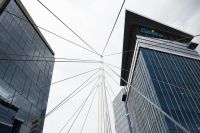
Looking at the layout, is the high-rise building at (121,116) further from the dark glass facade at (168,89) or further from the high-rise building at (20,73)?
the high-rise building at (20,73)

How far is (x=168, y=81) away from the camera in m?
48.4

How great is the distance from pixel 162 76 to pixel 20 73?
115 feet

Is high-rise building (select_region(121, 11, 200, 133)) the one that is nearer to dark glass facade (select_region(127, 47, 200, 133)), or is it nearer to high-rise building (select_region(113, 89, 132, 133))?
dark glass facade (select_region(127, 47, 200, 133))

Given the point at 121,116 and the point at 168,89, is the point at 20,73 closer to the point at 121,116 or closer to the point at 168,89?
the point at 168,89

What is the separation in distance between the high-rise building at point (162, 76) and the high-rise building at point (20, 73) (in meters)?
23.1

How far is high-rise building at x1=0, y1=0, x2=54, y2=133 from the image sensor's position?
3494 centimetres

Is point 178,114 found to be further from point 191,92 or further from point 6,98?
point 6,98

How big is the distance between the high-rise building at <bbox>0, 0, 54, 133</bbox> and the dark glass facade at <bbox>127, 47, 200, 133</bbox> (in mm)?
27043

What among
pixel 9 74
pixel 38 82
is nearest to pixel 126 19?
pixel 38 82

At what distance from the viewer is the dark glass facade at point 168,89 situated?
132ft

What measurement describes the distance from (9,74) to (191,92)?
4305 cm

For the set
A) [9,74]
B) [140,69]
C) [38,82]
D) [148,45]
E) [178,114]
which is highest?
[148,45]

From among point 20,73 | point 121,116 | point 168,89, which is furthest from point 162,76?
point 121,116

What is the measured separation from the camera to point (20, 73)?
40.8 m
